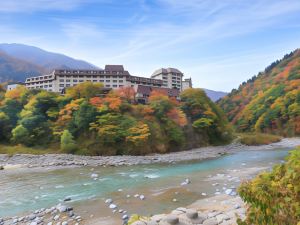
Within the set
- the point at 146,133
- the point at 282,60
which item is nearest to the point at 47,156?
the point at 146,133

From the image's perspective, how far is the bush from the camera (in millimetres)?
4719

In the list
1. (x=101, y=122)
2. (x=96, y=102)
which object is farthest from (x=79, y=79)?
(x=101, y=122)

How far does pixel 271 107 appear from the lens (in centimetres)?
7425

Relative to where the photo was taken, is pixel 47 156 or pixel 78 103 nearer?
pixel 47 156

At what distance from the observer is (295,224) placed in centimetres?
465

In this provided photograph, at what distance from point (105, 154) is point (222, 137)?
25112 mm

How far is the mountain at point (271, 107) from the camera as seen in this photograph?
67.8 meters

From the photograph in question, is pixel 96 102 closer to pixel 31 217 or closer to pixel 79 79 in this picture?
pixel 79 79

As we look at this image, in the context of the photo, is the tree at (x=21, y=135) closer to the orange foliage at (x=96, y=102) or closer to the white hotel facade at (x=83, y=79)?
the orange foliage at (x=96, y=102)

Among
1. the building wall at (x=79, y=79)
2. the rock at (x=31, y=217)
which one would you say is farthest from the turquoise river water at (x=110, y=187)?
the building wall at (x=79, y=79)

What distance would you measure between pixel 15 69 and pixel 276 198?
198 meters

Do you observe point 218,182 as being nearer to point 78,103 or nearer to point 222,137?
point 78,103

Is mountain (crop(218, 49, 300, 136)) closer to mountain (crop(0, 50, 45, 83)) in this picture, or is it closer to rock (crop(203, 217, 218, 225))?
rock (crop(203, 217, 218, 225))

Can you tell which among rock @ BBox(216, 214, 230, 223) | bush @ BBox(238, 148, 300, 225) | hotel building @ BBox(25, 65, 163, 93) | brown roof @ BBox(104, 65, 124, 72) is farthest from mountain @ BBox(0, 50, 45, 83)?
bush @ BBox(238, 148, 300, 225)
